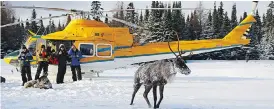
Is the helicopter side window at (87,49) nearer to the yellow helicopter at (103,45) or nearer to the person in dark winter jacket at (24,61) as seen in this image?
the yellow helicopter at (103,45)

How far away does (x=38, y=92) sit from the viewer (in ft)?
32.7

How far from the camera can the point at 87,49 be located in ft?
50.6

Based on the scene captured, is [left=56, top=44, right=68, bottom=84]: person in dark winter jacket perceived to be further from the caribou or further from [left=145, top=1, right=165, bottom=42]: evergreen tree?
[left=145, top=1, right=165, bottom=42]: evergreen tree

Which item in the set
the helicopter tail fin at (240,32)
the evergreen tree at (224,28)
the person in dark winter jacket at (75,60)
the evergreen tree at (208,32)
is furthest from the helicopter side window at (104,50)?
the evergreen tree at (208,32)

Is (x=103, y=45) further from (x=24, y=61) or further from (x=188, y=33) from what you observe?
(x=188, y=33)

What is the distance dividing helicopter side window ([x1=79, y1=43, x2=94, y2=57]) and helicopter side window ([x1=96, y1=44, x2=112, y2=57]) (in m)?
0.24

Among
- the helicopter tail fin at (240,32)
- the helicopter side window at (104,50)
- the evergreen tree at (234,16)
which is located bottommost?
the helicopter side window at (104,50)

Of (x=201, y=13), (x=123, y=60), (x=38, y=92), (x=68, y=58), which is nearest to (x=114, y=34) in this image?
(x=123, y=60)

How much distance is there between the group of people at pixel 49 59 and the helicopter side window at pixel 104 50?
3.93ft

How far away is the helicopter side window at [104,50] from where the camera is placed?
50.7ft

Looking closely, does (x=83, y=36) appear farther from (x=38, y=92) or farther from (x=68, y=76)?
(x=38, y=92)

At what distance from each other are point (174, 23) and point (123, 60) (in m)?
37.7

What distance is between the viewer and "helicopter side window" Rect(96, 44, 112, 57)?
15.5m

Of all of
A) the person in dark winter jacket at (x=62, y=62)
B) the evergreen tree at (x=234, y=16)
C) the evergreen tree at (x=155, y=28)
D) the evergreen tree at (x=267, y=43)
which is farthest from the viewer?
the evergreen tree at (x=234, y=16)
